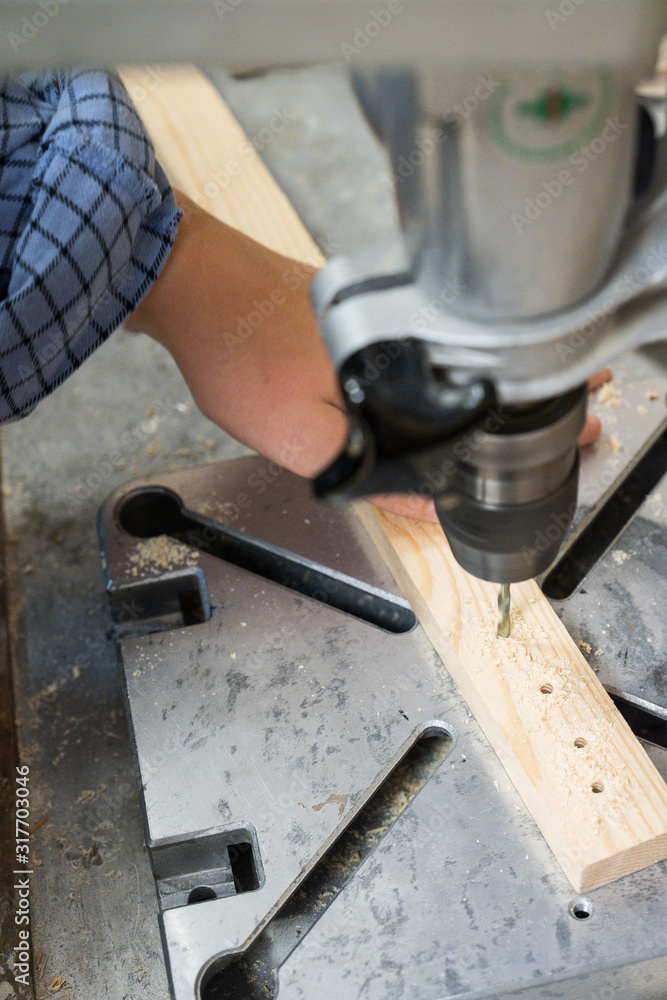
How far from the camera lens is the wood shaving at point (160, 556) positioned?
3.10 ft

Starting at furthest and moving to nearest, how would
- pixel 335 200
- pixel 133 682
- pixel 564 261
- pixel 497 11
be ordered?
pixel 335 200 < pixel 133 682 < pixel 564 261 < pixel 497 11

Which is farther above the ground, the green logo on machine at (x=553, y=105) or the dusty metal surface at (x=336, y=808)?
the green logo on machine at (x=553, y=105)

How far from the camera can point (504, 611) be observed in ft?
2.63

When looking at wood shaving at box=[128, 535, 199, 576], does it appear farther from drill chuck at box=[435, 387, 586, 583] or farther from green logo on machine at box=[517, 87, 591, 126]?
green logo on machine at box=[517, 87, 591, 126]

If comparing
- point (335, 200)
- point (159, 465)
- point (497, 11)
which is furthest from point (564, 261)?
point (335, 200)

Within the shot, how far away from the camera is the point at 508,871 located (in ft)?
2.36

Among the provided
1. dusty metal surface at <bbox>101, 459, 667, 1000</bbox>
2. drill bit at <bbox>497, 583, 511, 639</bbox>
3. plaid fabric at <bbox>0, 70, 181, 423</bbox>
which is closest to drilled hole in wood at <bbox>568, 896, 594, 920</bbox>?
dusty metal surface at <bbox>101, 459, 667, 1000</bbox>

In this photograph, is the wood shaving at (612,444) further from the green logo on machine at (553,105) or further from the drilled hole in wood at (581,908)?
the green logo on machine at (553,105)

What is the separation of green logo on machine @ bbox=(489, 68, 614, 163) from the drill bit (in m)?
0.42

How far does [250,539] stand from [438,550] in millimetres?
198

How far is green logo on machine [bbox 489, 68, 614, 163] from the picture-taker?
1.28 ft

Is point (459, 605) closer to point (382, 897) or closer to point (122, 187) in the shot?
point (382, 897)

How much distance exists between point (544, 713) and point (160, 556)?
0.41 meters

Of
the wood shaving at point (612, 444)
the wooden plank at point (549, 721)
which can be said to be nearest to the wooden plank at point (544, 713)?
the wooden plank at point (549, 721)
